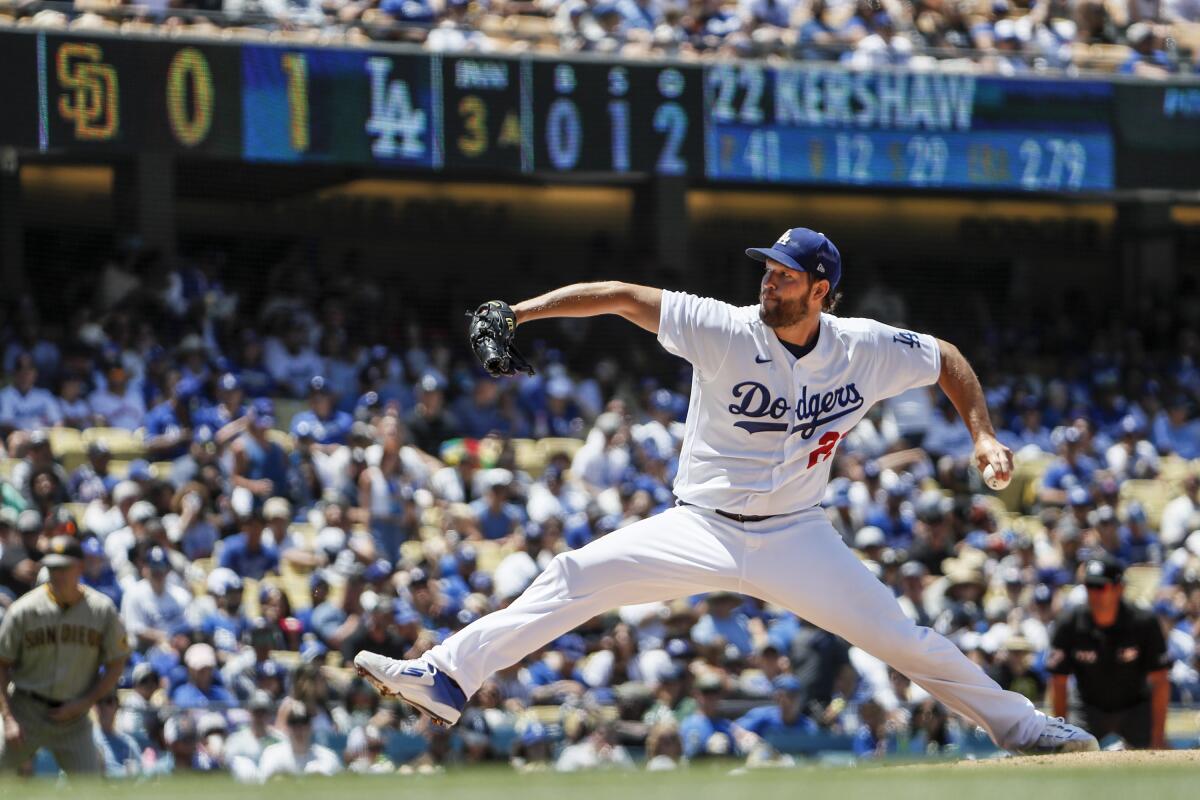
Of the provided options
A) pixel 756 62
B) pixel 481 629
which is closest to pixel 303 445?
pixel 756 62

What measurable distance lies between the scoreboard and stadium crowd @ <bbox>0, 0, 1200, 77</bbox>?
24 cm

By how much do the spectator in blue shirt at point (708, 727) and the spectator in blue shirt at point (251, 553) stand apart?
297cm

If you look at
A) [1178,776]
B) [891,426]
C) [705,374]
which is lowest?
[891,426]

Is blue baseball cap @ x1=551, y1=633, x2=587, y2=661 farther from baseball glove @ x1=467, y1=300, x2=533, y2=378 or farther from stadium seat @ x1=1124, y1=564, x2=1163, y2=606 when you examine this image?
baseball glove @ x1=467, y1=300, x2=533, y2=378

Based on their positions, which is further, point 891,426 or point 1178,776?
point 891,426

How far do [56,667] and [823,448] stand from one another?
4254 millimetres

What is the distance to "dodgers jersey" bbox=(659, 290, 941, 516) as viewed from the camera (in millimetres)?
6062

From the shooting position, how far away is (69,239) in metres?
16.9

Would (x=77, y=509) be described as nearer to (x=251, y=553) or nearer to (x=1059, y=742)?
(x=251, y=553)

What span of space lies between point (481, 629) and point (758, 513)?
96cm

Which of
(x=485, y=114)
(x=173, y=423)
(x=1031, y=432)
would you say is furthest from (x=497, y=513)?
(x=1031, y=432)

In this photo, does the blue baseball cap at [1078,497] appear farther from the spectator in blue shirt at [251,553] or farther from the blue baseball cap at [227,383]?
the blue baseball cap at [227,383]

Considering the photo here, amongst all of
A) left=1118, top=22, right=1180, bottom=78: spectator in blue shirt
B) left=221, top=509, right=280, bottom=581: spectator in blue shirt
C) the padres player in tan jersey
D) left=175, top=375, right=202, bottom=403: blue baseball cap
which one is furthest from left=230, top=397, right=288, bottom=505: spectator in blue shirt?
left=1118, top=22, right=1180, bottom=78: spectator in blue shirt

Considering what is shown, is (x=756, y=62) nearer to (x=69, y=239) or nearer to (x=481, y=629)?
(x=69, y=239)
